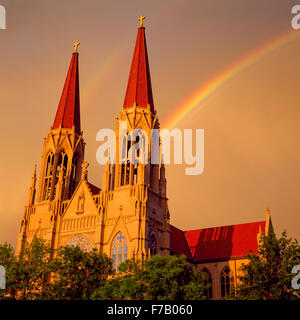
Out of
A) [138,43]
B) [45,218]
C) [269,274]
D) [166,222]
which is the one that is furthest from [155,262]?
[138,43]

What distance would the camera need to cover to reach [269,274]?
3322 cm

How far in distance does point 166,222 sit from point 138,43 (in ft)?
88.6

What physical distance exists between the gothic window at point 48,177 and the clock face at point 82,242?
8490 mm

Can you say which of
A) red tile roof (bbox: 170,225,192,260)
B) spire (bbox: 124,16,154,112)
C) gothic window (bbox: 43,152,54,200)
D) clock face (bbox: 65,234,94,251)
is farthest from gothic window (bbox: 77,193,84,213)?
red tile roof (bbox: 170,225,192,260)

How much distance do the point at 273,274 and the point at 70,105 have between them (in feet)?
126

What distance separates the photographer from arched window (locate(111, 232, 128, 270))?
4428 cm

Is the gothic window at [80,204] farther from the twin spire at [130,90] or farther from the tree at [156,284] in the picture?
the tree at [156,284]

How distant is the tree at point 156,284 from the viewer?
32.9 m

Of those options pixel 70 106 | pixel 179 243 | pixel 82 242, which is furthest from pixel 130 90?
pixel 179 243

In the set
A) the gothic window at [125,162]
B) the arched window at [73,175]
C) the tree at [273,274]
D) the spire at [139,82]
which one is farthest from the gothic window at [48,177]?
the tree at [273,274]

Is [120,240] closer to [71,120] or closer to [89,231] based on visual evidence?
[89,231]

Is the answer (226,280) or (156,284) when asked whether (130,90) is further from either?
(156,284)

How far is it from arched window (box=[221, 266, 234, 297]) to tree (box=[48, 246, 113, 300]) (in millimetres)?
23870

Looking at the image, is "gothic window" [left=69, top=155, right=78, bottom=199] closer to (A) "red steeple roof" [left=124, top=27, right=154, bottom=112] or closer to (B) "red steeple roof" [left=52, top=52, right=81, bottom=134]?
(B) "red steeple roof" [left=52, top=52, right=81, bottom=134]
